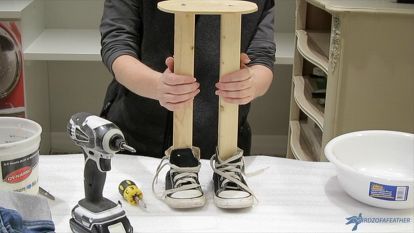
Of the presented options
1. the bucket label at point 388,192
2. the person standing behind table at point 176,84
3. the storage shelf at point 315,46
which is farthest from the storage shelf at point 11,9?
the bucket label at point 388,192

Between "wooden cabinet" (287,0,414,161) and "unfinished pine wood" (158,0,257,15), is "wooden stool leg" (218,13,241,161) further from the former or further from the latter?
"wooden cabinet" (287,0,414,161)

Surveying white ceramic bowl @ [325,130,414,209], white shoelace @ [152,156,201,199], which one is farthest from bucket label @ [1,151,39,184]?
white ceramic bowl @ [325,130,414,209]

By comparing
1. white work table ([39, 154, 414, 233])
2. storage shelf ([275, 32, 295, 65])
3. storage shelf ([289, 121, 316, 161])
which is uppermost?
white work table ([39, 154, 414, 233])

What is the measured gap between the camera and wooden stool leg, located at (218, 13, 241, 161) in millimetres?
970

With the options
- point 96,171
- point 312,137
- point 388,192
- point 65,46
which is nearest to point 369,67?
point 312,137

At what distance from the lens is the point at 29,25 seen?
95.4 inches

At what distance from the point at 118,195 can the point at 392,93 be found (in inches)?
39.8

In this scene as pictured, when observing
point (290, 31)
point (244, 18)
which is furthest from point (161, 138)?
point (290, 31)

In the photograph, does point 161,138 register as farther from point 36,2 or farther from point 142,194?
point 36,2

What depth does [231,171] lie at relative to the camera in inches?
40.3

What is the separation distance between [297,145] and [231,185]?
1.21 m

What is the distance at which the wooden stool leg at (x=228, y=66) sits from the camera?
97cm

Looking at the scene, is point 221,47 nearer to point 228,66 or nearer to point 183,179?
point 228,66

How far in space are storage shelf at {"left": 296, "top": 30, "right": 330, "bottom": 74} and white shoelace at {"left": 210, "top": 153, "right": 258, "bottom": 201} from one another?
905 millimetres
